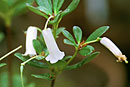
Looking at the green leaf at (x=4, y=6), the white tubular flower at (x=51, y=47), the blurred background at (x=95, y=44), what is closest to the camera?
the white tubular flower at (x=51, y=47)

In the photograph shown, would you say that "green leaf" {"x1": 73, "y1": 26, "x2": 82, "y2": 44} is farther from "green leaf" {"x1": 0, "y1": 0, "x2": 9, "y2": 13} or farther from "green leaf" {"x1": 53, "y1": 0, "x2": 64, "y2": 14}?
"green leaf" {"x1": 0, "y1": 0, "x2": 9, "y2": 13}

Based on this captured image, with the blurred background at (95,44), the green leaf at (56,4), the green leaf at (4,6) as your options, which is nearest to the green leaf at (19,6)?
the green leaf at (4,6)

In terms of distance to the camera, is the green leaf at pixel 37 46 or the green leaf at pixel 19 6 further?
the green leaf at pixel 19 6

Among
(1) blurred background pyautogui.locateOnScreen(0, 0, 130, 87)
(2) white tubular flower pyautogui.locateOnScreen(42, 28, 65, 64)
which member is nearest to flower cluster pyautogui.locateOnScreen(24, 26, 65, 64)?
(2) white tubular flower pyautogui.locateOnScreen(42, 28, 65, 64)

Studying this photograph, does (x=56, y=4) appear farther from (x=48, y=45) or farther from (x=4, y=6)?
(x=4, y=6)

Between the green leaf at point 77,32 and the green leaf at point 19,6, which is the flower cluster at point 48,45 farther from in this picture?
the green leaf at point 19,6

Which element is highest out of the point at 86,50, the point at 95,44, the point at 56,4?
the point at 56,4

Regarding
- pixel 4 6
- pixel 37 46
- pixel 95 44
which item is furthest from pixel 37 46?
pixel 95 44
